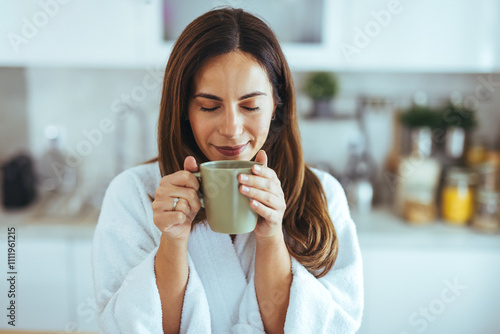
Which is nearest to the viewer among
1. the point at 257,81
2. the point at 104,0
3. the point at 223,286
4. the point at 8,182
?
the point at 257,81

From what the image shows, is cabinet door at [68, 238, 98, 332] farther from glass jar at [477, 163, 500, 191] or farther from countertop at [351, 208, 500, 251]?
glass jar at [477, 163, 500, 191]

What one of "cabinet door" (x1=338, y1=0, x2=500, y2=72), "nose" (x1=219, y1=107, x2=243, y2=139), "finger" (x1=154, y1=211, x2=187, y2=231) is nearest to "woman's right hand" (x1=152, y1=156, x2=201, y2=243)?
"finger" (x1=154, y1=211, x2=187, y2=231)

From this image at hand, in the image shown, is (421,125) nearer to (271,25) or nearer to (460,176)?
(460,176)

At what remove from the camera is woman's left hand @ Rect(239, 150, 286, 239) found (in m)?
0.72

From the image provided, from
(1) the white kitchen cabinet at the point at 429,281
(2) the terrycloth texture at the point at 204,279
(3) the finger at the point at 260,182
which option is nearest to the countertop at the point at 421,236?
(1) the white kitchen cabinet at the point at 429,281

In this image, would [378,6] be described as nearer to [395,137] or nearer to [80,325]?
[395,137]

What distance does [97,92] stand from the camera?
245 cm

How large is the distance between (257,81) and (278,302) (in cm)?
45

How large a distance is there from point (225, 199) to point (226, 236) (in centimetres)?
32

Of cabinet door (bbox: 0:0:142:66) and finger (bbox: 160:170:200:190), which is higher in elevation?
cabinet door (bbox: 0:0:142:66)

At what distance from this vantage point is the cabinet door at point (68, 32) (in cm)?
197

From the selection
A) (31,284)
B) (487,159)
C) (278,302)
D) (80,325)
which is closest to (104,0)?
(31,284)

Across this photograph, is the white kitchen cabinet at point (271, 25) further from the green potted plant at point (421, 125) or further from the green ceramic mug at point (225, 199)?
the green ceramic mug at point (225, 199)

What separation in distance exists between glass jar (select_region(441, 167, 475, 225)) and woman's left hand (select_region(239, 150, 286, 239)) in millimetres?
1664
